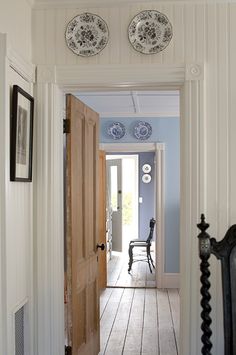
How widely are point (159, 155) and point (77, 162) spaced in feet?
10.1

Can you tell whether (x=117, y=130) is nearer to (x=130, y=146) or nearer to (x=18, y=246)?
(x=130, y=146)

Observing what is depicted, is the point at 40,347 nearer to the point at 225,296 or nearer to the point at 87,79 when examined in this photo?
the point at 225,296

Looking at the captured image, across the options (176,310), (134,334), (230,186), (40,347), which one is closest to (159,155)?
(176,310)

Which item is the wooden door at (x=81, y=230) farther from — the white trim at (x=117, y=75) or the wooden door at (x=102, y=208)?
the wooden door at (x=102, y=208)

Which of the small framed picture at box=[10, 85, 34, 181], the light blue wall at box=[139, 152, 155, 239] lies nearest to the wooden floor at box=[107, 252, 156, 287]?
the light blue wall at box=[139, 152, 155, 239]

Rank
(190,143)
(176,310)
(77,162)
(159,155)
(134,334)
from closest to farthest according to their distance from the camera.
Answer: (190,143), (77,162), (134,334), (176,310), (159,155)

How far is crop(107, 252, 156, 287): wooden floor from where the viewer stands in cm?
623

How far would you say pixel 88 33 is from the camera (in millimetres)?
2449

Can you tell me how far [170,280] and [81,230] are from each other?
328 cm

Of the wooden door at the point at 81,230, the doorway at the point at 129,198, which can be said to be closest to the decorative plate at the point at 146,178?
the doorway at the point at 129,198

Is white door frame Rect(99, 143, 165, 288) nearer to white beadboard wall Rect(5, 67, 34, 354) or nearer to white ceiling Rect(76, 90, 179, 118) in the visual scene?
white ceiling Rect(76, 90, 179, 118)

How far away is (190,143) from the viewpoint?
7.89 ft

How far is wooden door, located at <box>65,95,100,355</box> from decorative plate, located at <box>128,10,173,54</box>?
2.09ft

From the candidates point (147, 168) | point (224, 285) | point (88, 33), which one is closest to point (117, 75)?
point (88, 33)
